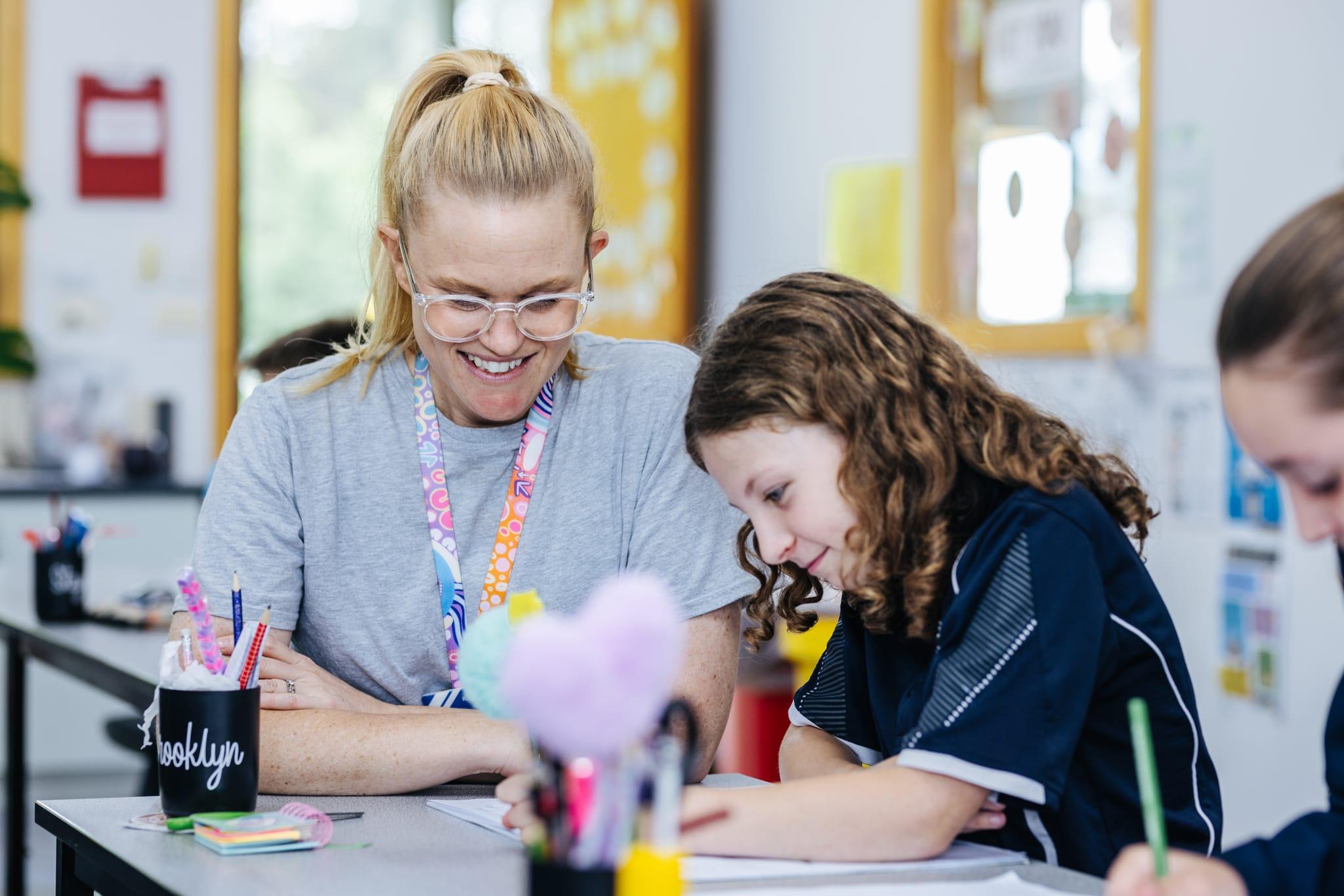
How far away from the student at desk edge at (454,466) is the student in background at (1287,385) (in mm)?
554

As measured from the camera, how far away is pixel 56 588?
8.79 ft

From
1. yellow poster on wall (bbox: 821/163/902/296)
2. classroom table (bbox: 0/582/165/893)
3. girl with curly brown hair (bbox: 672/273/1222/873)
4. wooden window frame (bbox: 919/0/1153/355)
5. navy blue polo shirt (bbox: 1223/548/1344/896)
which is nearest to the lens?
navy blue polo shirt (bbox: 1223/548/1344/896)

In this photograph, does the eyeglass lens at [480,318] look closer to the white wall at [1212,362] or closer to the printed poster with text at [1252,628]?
the white wall at [1212,362]

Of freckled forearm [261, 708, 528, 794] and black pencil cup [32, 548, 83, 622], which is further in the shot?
black pencil cup [32, 548, 83, 622]

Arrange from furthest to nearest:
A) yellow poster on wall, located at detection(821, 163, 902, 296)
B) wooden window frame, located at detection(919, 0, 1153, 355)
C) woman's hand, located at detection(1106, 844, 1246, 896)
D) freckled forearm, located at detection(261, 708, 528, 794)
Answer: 1. yellow poster on wall, located at detection(821, 163, 902, 296)
2. wooden window frame, located at detection(919, 0, 1153, 355)
3. freckled forearm, located at detection(261, 708, 528, 794)
4. woman's hand, located at detection(1106, 844, 1246, 896)

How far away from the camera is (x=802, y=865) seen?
114 cm

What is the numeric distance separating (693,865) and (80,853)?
50 cm

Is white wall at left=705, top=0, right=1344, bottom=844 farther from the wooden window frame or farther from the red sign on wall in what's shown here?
the red sign on wall

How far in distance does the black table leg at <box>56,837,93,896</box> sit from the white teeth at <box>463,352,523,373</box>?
560 millimetres

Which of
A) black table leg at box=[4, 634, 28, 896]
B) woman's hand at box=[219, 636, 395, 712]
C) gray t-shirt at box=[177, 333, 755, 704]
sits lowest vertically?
black table leg at box=[4, 634, 28, 896]

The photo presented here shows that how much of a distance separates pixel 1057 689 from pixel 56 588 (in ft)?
6.63

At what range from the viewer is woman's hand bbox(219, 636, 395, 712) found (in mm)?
1455

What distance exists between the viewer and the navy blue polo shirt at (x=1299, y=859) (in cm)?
106

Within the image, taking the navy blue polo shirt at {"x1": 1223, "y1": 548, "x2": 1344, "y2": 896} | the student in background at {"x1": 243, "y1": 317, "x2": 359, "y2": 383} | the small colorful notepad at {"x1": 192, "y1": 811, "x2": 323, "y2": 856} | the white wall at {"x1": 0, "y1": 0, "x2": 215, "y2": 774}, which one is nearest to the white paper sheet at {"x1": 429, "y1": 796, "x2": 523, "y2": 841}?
the small colorful notepad at {"x1": 192, "y1": 811, "x2": 323, "y2": 856}
